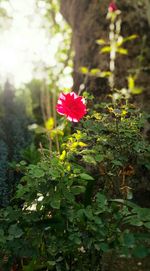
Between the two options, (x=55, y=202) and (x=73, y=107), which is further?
(x=73, y=107)

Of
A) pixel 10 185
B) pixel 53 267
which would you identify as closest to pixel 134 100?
pixel 10 185

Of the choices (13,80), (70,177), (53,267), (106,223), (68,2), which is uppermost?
(68,2)

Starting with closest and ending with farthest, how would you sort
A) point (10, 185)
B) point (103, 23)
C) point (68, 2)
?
point (10, 185), point (103, 23), point (68, 2)

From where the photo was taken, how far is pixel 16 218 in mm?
2367

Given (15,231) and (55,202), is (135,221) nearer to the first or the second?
(55,202)

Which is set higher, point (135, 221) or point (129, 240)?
point (135, 221)

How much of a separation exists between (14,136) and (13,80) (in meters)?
2.14

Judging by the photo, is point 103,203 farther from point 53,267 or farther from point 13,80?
point 13,80

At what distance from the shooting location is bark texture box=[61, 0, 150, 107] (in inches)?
200

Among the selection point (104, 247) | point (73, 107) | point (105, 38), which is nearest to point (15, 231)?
point (104, 247)

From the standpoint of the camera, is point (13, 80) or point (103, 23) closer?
point (103, 23)

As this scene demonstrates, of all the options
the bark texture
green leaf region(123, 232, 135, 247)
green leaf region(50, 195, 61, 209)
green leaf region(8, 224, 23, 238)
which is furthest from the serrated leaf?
the bark texture

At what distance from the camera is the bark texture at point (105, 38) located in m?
5.08

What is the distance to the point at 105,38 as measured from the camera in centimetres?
540
